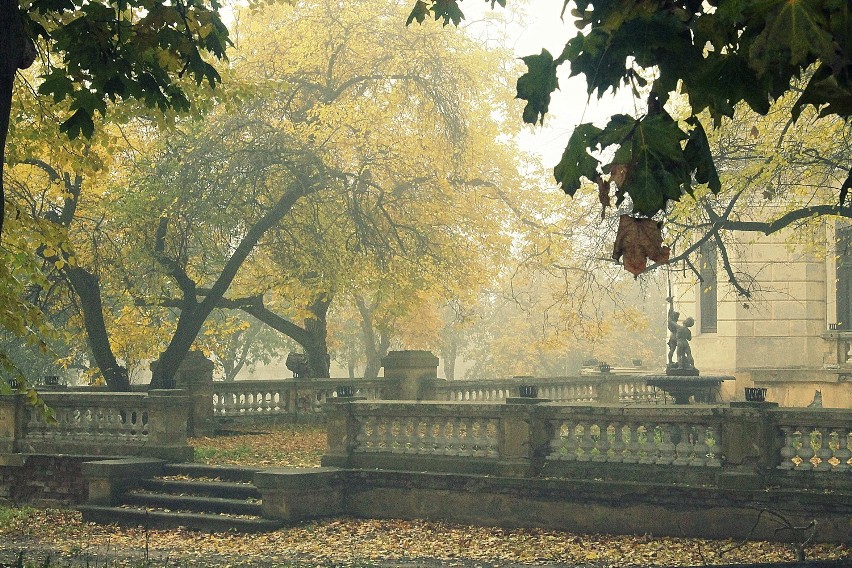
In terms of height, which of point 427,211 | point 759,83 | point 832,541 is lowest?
point 832,541

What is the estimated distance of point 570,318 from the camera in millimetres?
28797

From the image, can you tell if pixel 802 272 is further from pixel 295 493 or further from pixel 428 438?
pixel 295 493

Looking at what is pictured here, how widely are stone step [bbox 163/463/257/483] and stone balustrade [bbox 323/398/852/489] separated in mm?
1475

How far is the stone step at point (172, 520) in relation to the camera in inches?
618

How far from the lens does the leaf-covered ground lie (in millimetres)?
13023

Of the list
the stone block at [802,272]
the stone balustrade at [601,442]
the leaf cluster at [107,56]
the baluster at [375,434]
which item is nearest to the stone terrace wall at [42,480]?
the stone balustrade at [601,442]

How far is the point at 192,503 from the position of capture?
16.8 meters

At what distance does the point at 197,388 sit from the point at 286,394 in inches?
83.1

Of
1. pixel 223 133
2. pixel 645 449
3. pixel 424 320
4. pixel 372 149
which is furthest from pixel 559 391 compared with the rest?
pixel 424 320

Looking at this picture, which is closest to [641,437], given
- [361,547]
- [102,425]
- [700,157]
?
[361,547]

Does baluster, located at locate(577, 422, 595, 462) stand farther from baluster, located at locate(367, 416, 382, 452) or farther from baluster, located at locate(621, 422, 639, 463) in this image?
baluster, located at locate(367, 416, 382, 452)

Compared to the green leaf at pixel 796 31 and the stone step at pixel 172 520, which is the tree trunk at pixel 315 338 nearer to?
the stone step at pixel 172 520

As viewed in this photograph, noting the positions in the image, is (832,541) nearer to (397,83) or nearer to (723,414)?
(723,414)

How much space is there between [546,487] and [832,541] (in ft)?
12.5
